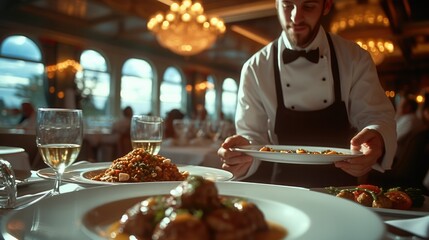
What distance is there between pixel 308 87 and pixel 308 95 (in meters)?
0.05

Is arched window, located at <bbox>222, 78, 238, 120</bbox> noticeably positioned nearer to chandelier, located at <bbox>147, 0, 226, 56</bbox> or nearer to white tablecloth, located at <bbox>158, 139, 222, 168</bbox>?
chandelier, located at <bbox>147, 0, 226, 56</bbox>

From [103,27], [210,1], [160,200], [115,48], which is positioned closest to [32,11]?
[103,27]

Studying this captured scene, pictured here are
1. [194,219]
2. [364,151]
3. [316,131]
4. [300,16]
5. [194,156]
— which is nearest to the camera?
[194,219]

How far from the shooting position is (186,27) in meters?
6.62

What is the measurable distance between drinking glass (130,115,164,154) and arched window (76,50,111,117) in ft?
33.5

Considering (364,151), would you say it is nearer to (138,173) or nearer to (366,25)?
(138,173)

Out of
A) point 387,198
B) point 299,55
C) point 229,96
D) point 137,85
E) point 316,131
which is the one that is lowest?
point 387,198

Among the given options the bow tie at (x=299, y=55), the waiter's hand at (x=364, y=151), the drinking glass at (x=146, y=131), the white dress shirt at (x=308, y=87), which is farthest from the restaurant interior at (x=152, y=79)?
the bow tie at (x=299, y=55)

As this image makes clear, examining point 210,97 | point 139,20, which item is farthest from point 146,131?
point 210,97

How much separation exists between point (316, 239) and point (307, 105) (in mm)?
1709

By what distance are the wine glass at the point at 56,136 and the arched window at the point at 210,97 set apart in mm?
16060

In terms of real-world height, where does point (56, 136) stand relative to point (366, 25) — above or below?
below

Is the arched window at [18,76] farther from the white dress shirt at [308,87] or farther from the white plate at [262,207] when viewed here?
the white plate at [262,207]

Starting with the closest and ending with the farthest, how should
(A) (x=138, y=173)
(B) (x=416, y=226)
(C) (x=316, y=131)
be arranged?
1. (B) (x=416, y=226)
2. (A) (x=138, y=173)
3. (C) (x=316, y=131)
